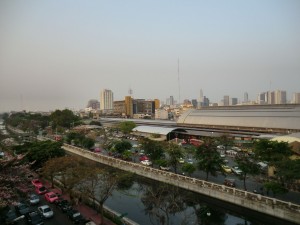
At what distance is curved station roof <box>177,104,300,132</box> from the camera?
160 ft

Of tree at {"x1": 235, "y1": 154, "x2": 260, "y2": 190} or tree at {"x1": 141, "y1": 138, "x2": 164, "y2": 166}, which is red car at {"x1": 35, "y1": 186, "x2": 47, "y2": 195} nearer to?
tree at {"x1": 141, "y1": 138, "x2": 164, "y2": 166}

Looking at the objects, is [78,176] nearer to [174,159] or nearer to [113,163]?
[174,159]

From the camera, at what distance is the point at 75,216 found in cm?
1911

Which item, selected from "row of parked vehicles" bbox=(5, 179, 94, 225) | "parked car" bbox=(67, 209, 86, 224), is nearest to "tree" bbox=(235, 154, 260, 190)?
"row of parked vehicles" bbox=(5, 179, 94, 225)

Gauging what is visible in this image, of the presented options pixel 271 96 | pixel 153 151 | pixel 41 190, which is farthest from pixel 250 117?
pixel 271 96

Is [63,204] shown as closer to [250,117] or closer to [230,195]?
[230,195]

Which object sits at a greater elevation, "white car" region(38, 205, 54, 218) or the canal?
"white car" region(38, 205, 54, 218)

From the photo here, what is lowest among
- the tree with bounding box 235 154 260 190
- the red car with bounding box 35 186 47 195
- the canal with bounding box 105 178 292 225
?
the canal with bounding box 105 178 292 225

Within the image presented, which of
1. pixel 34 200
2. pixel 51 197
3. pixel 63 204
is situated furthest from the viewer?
pixel 51 197

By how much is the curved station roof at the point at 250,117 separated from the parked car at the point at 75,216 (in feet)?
132

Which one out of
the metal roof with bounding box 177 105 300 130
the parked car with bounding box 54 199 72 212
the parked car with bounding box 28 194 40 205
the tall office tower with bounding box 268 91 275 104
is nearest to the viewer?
the parked car with bounding box 54 199 72 212

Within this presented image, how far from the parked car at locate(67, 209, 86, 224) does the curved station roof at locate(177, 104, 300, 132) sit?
4038 centimetres

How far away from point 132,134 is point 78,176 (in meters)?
47.8

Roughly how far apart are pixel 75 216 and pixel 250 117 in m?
45.1
